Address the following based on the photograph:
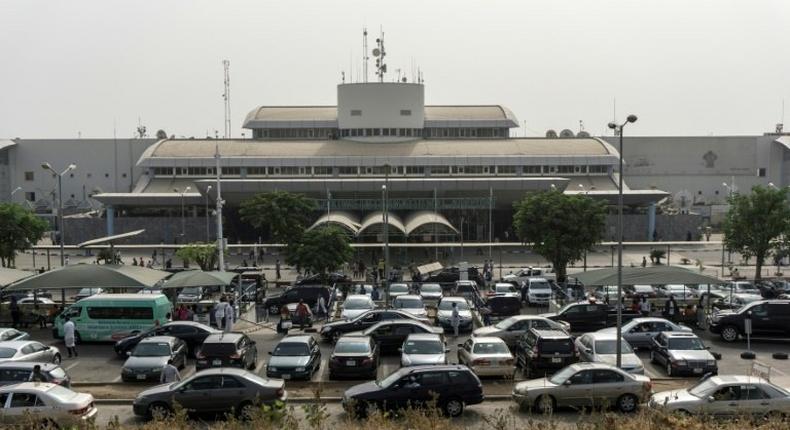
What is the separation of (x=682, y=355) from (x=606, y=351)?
7.35 ft

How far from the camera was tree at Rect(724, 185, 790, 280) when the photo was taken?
134ft

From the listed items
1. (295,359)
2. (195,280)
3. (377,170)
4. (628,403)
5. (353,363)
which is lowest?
(628,403)

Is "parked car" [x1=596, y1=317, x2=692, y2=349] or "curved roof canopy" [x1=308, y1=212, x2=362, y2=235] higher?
"curved roof canopy" [x1=308, y1=212, x2=362, y2=235]

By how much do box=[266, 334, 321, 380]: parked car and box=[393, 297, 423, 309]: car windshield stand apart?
338 inches

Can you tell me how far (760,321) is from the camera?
88.9 ft

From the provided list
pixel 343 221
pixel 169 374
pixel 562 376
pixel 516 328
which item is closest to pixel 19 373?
pixel 169 374

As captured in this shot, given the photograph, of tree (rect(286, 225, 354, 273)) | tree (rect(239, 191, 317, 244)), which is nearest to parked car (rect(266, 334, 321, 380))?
tree (rect(286, 225, 354, 273))

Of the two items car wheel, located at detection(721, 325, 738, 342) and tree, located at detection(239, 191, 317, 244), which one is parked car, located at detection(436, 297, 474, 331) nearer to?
car wheel, located at detection(721, 325, 738, 342)

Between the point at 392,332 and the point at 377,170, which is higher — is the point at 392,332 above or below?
below

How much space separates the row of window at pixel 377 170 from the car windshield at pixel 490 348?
151 feet

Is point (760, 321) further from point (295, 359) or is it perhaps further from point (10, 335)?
point (10, 335)

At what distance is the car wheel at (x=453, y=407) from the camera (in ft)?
58.4

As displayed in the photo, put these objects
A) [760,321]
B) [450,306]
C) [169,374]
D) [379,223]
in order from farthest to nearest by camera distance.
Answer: [379,223]
[450,306]
[760,321]
[169,374]

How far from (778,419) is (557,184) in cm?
4554
